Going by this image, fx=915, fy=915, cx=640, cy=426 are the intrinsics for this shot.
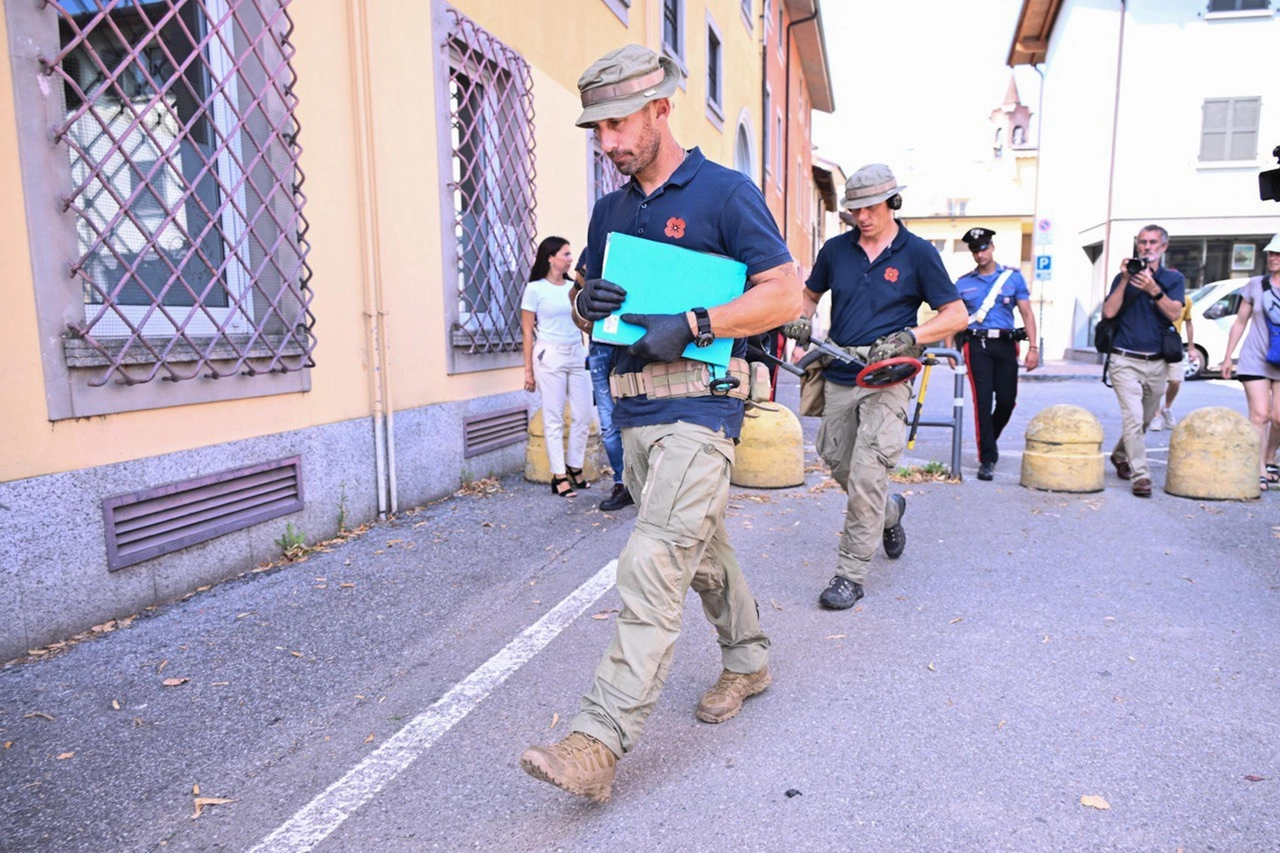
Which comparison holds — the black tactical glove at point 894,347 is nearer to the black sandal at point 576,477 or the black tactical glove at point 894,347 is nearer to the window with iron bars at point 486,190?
the black sandal at point 576,477

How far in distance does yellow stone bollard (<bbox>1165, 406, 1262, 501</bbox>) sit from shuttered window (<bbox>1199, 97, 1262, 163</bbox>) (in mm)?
19636

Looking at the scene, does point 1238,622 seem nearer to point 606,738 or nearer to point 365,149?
point 606,738

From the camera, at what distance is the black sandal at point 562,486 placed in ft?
21.9

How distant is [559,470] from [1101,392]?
12.5m

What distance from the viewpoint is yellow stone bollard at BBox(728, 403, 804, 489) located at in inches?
273

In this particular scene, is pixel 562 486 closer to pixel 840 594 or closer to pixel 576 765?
pixel 840 594

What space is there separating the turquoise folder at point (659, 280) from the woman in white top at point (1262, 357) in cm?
575

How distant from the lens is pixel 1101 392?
15828 mm

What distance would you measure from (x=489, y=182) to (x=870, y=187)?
4248mm

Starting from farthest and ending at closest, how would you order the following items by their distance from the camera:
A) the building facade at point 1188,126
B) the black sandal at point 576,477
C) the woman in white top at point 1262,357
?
the building facade at point 1188,126 → the black sandal at point 576,477 → the woman in white top at point 1262,357

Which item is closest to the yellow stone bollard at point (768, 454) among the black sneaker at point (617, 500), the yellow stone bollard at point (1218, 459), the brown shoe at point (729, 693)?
the black sneaker at point (617, 500)

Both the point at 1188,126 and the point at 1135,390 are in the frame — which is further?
the point at 1188,126

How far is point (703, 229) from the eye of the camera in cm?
269

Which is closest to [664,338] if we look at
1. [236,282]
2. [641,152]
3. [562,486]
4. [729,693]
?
[641,152]
